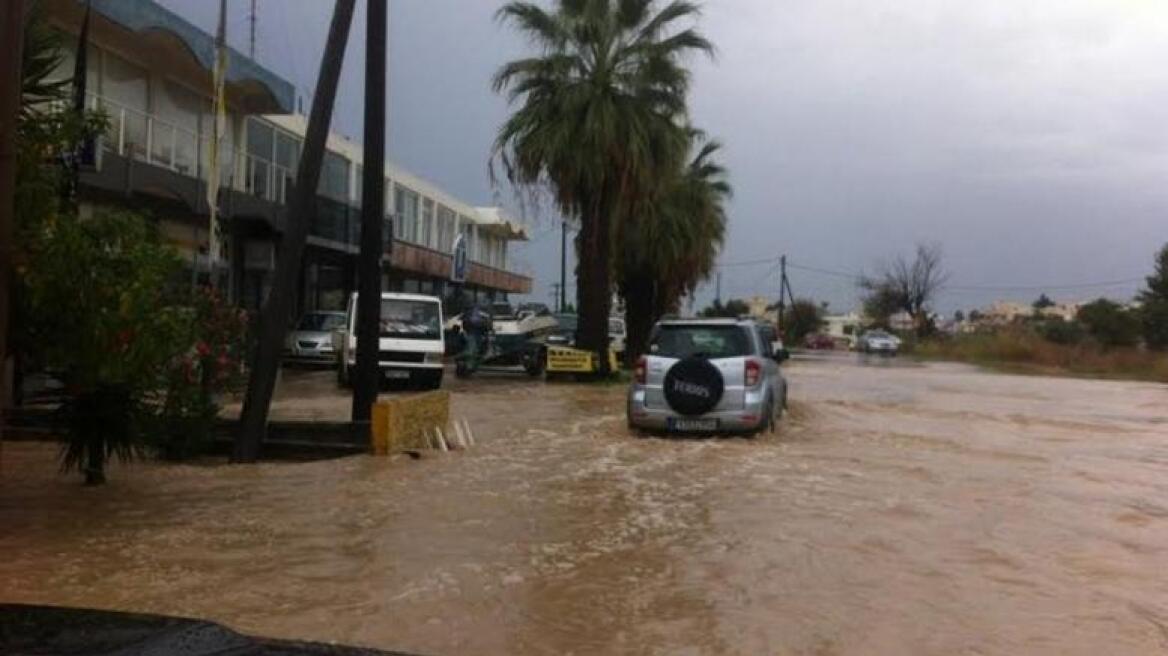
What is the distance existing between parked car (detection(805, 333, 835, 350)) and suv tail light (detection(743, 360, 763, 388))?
227 feet

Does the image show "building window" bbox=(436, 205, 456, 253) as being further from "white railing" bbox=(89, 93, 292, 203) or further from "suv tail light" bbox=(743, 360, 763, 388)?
"suv tail light" bbox=(743, 360, 763, 388)

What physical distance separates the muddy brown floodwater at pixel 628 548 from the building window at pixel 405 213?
1173 inches

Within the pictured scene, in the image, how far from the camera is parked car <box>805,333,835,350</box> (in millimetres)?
83250

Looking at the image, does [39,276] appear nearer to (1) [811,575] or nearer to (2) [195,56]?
(1) [811,575]

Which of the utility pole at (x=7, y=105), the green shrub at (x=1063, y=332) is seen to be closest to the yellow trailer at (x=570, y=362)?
the utility pole at (x=7, y=105)

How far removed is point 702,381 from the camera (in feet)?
46.5

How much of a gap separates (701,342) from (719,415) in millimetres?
966

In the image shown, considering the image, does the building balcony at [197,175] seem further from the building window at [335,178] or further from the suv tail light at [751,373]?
the suv tail light at [751,373]

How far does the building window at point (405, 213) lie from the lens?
142ft

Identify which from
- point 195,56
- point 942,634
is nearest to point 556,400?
point 195,56

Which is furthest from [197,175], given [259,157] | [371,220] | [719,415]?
[719,415]

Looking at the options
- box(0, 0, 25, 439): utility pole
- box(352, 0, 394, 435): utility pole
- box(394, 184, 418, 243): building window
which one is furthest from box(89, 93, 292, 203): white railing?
box(0, 0, 25, 439): utility pole

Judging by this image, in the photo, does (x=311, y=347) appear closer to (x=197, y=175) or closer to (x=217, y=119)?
(x=197, y=175)

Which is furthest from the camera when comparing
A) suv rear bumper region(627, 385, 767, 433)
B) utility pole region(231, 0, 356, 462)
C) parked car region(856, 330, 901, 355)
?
parked car region(856, 330, 901, 355)
